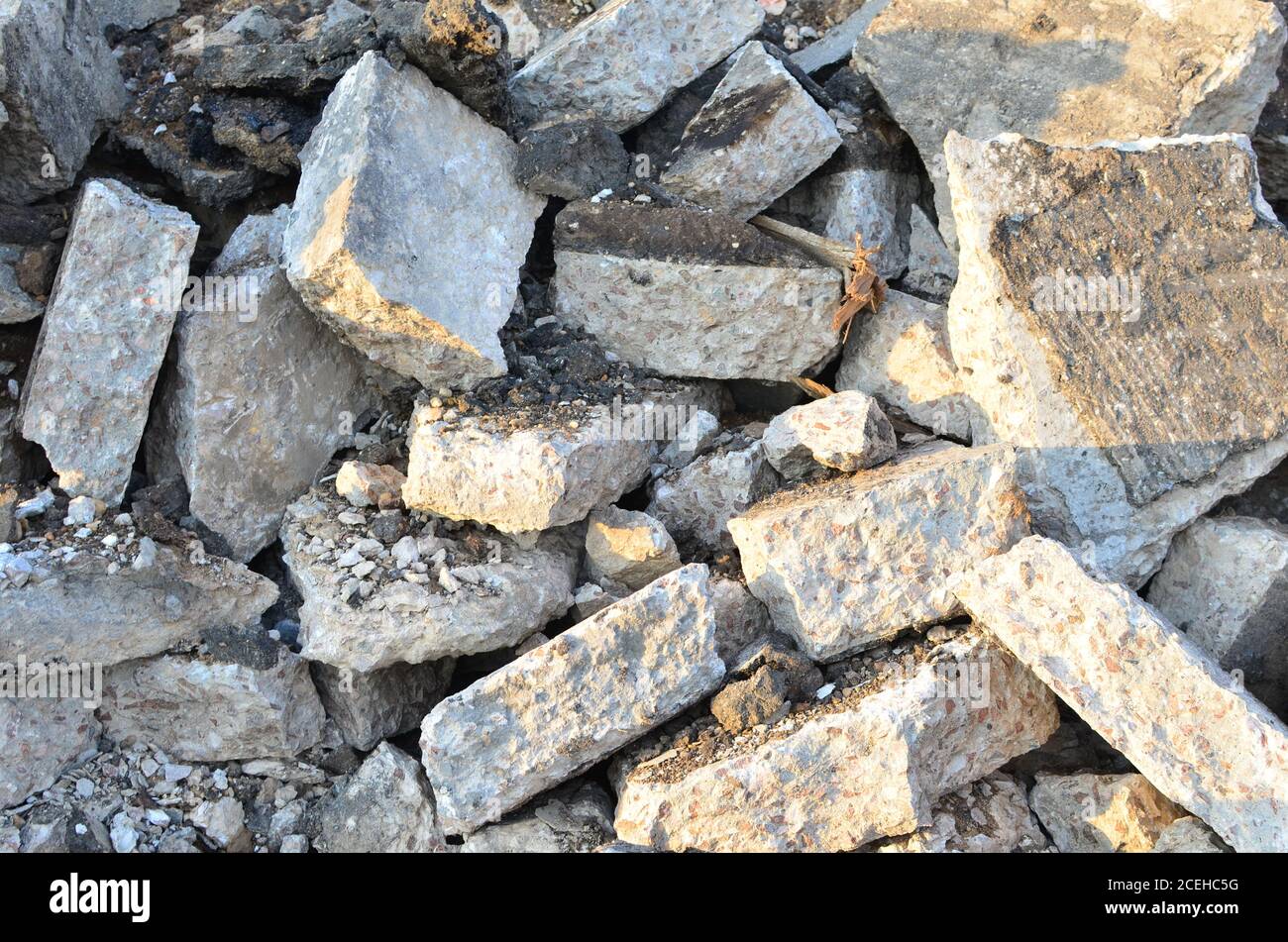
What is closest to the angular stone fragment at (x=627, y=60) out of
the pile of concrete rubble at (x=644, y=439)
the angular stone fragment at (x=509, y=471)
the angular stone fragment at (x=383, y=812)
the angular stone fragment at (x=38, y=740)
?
the pile of concrete rubble at (x=644, y=439)

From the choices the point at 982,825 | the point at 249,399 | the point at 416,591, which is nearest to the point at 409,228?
the point at 249,399

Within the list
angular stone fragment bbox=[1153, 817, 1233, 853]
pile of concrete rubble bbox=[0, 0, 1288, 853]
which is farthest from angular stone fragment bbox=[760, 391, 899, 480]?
angular stone fragment bbox=[1153, 817, 1233, 853]

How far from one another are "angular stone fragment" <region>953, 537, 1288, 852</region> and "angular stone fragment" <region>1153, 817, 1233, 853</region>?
61mm

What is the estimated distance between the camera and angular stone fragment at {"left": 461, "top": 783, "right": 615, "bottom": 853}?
11.5 feet

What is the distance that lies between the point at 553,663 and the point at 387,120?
198 cm

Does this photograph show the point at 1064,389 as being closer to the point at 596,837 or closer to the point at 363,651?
the point at 596,837

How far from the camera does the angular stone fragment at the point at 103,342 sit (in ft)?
13.0

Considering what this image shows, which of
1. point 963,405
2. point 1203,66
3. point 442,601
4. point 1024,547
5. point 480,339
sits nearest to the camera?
point 1024,547

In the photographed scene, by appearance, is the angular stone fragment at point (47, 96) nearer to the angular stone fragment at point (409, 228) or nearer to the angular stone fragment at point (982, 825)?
the angular stone fragment at point (409, 228)

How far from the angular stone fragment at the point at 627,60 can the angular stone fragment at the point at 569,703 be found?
2170 mm

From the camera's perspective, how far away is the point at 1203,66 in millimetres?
4559

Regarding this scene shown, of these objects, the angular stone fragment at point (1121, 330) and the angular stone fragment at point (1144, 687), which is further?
the angular stone fragment at point (1121, 330)

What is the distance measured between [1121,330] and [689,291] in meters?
1.51

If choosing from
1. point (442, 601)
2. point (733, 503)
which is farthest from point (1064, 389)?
point (442, 601)
